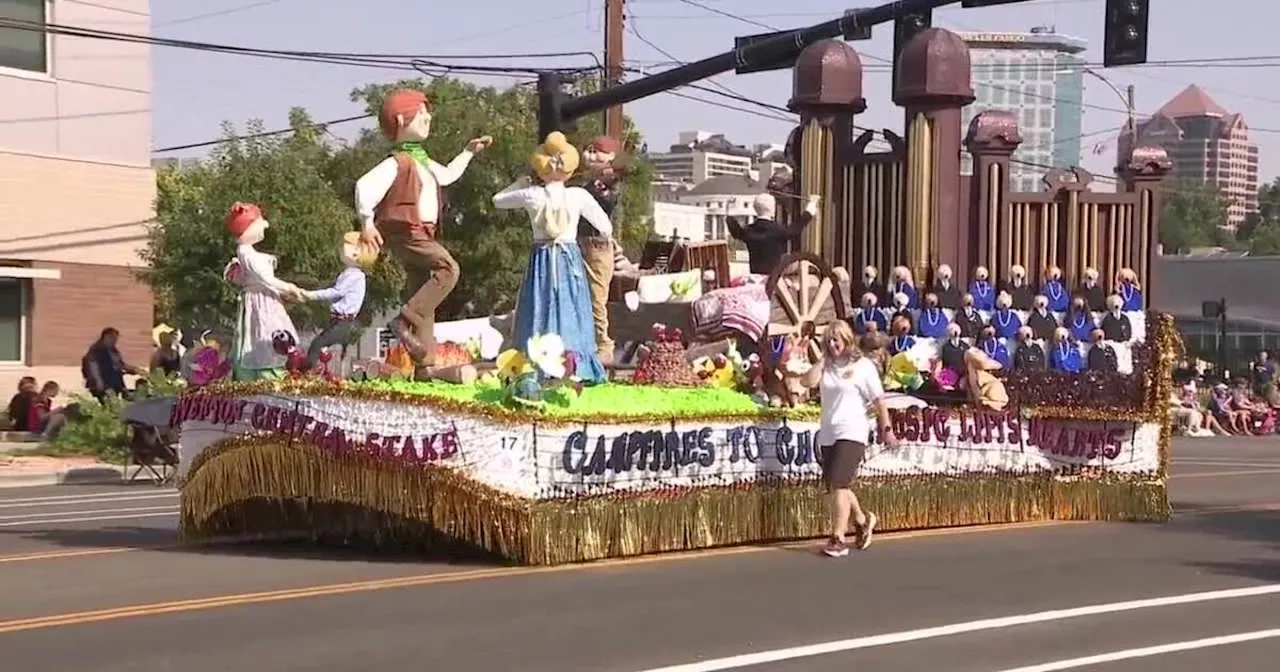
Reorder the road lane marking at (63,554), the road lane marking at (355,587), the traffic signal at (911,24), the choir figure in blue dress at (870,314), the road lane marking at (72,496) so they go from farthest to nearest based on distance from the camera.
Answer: the traffic signal at (911,24), the road lane marking at (72,496), the choir figure in blue dress at (870,314), the road lane marking at (63,554), the road lane marking at (355,587)

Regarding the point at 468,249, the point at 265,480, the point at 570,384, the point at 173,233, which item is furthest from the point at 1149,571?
the point at 468,249

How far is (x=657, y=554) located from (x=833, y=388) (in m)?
1.59

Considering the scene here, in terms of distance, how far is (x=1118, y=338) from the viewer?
15742mm

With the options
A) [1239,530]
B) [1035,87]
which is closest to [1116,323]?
[1239,530]

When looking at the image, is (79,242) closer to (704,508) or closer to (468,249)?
(468,249)

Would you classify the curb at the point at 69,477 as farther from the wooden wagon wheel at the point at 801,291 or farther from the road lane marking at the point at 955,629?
the road lane marking at the point at 955,629

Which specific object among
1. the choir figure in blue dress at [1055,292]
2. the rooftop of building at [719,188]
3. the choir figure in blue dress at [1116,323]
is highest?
the rooftop of building at [719,188]

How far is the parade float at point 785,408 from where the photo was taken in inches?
428

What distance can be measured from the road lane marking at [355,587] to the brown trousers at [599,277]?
2.55 meters

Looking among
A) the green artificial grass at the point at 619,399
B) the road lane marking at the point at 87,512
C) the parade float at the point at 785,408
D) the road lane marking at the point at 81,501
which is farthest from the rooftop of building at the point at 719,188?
the green artificial grass at the point at 619,399

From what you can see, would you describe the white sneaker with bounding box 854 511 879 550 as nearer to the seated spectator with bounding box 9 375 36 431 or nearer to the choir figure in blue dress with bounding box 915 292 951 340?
the choir figure in blue dress with bounding box 915 292 951 340

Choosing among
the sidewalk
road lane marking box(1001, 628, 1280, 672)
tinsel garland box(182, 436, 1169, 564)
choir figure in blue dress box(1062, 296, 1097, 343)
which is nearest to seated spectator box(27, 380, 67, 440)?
the sidewalk

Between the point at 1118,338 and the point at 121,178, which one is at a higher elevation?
the point at 121,178

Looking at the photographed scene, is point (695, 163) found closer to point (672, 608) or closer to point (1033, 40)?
point (1033, 40)
